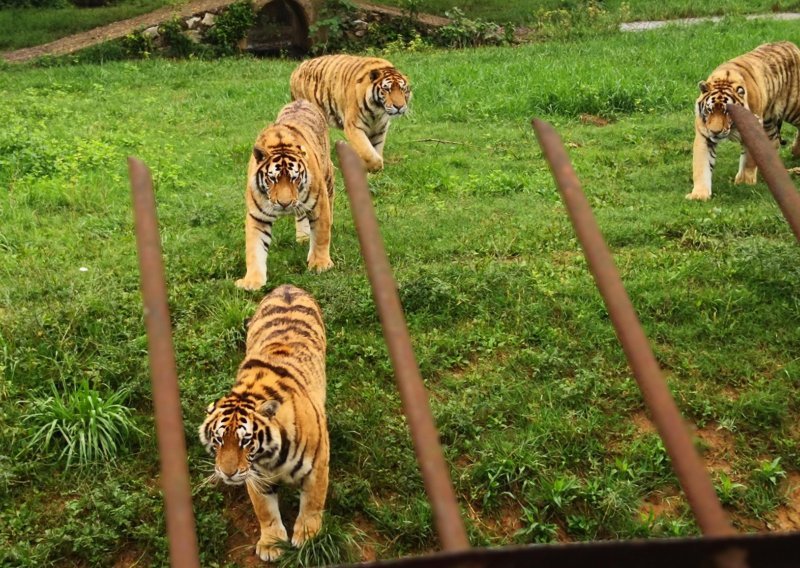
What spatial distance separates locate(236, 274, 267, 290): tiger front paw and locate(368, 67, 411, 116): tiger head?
117 inches

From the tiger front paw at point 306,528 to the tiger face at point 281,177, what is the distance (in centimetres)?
239

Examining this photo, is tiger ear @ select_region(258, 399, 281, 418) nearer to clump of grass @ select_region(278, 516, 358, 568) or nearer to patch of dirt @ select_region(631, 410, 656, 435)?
clump of grass @ select_region(278, 516, 358, 568)

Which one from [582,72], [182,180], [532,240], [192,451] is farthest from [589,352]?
[582,72]

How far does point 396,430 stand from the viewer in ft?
13.7

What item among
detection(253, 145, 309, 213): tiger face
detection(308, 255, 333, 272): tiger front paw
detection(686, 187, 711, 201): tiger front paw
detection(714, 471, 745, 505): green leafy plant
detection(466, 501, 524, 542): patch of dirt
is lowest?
detection(466, 501, 524, 542): patch of dirt

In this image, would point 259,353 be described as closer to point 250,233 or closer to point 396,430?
point 396,430

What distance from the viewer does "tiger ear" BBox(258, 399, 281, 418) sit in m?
3.46

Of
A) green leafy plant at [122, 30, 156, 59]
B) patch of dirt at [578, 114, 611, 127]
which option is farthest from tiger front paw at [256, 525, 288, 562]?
green leafy plant at [122, 30, 156, 59]

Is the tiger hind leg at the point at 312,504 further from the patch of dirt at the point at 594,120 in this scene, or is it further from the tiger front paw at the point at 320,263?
the patch of dirt at the point at 594,120

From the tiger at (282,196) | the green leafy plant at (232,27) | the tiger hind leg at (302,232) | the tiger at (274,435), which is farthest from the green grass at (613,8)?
the tiger at (274,435)

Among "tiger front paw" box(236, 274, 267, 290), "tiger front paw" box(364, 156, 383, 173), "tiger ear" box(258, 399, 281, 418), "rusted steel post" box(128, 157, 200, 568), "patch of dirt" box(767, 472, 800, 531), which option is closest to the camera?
"rusted steel post" box(128, 157, 200, 568)

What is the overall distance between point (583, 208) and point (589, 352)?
316 centimetres

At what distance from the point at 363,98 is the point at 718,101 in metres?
3.06

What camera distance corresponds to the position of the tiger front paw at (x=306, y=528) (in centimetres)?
367
